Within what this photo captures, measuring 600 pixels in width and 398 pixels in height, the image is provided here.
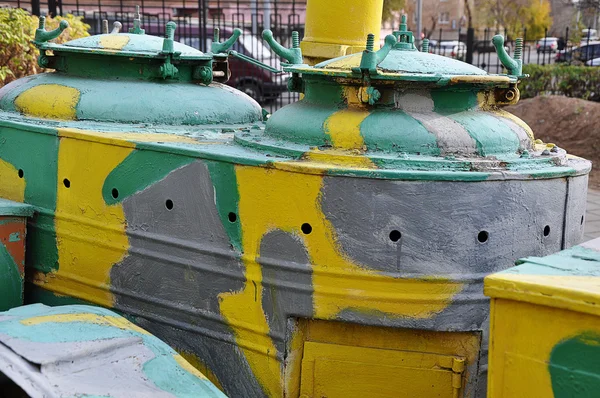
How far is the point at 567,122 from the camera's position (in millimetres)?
11836

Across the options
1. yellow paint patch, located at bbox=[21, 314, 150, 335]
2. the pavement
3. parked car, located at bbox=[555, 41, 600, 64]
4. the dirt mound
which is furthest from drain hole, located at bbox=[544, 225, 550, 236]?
parked car, located at bbox=[555, 41, 600, 64]

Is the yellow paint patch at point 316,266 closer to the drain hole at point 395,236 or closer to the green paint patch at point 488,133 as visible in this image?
the drain hole at point 395,236

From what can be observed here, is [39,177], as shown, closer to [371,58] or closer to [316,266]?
[316,266]

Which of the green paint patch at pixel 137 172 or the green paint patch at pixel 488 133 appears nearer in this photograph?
the green paint patch at pixel 488 133

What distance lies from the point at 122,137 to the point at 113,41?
0.81m

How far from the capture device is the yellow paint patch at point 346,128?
3.11 m

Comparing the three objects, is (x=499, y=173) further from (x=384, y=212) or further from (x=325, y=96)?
(x=325, y=96)

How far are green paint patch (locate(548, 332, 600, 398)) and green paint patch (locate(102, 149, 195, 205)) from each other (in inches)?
62.3

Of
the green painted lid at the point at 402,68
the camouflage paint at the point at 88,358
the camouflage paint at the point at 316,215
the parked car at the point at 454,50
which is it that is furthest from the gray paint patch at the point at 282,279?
the parked car at the point at 454,50

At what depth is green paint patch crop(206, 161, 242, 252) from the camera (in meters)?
3.16

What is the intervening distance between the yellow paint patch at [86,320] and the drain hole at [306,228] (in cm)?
66

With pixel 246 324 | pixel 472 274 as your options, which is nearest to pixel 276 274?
pixel 246 324

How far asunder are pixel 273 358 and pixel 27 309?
0.90m

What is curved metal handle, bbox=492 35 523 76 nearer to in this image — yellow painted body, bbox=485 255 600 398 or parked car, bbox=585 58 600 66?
yellow painted body, bbox=485 255 600 398
